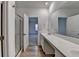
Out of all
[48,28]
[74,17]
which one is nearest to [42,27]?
[48,28]

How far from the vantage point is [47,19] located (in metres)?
6.77

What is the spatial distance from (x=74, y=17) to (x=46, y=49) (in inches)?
84.8

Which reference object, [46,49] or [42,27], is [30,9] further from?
[46,49]

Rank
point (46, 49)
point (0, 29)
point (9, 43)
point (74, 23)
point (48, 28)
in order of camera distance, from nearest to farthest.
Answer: point (0, 29), point (9, 43), point (74, 23), point (46, 49), point (48, 28)

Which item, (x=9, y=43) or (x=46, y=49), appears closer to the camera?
(x=9, y=43)

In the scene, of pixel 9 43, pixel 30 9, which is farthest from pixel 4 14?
pixel 30 9

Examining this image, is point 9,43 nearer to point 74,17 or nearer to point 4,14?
point 4,14

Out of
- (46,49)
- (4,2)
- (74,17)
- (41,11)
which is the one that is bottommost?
(46,49)

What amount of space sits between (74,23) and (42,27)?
4.12 meters

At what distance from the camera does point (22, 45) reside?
18.2ft

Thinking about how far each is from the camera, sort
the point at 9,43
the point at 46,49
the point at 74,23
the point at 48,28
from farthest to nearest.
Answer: the point at 48,28 → the point at 46,49 → the point at 74,23 → the point at 9,43

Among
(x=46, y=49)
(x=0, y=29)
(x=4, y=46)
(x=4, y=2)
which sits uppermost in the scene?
(x=4, y=2)

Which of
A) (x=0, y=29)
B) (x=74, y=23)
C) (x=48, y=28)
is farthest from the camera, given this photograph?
(x=48, y=28)

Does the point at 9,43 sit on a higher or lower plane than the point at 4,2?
lower
